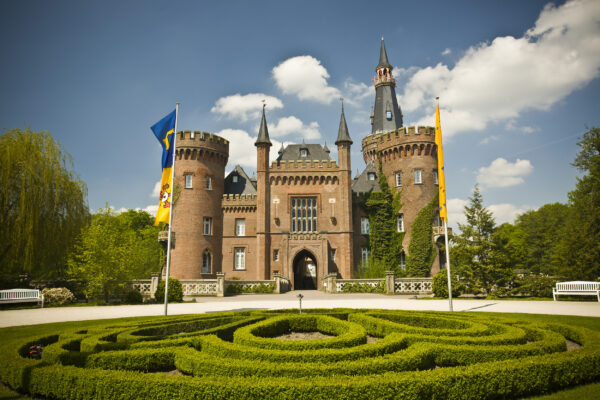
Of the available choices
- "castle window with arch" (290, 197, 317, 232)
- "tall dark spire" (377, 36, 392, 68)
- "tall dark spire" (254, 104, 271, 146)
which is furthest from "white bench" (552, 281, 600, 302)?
"tall dark spire" (377, 36, 392, 68)

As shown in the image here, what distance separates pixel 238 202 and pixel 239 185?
10.2 ft

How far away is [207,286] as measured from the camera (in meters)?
29.6

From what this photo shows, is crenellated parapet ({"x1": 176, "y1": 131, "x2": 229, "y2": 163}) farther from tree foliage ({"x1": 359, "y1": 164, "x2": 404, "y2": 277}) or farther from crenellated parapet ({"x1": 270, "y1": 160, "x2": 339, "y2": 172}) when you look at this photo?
tree foliage ({"x1": 359, "y1": 164, "x2": 404, "y2": 277})

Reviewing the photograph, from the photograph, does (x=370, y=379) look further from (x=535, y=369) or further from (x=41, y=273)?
(x=41, y=273)

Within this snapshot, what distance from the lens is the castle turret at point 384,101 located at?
168 ft

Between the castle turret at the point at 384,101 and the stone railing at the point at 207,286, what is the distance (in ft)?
92.3

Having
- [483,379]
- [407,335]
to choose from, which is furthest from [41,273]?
[483,379]

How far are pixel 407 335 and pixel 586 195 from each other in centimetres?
3564

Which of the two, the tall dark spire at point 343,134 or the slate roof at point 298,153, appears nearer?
the tall dark spire at point 343,134

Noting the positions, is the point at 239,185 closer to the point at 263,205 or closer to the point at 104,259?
the point at 263,205

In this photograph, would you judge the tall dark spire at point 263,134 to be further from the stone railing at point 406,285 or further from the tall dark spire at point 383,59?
the tall dark spire at point 383,59

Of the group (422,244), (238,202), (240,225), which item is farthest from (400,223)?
(238,202)

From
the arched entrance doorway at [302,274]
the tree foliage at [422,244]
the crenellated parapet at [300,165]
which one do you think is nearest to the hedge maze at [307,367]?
the tree foliage at [422,244]

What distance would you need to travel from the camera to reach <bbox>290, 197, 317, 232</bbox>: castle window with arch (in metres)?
38.4
